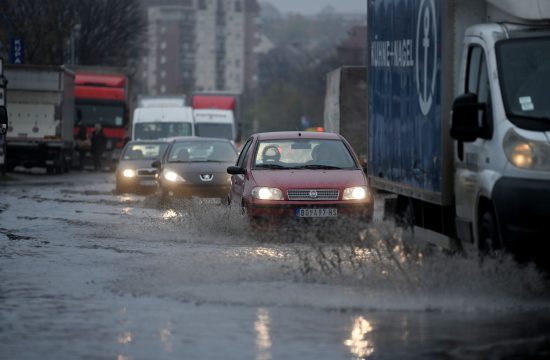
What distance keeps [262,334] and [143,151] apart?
26.4 meters

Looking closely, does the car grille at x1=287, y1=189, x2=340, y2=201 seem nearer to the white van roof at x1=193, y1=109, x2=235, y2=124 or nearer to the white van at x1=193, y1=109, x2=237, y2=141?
the white van at x1=193, y1=109, x2=237, y2=141

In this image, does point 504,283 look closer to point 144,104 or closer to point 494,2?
point 494,2

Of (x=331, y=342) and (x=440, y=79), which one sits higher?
(x=440, y=79)

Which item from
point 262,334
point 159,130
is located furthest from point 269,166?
point 159,130

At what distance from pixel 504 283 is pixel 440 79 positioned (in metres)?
2.16

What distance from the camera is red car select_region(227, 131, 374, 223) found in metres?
17.8

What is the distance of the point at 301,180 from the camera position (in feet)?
59.3

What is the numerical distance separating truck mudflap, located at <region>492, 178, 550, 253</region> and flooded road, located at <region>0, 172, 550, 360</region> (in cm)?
44

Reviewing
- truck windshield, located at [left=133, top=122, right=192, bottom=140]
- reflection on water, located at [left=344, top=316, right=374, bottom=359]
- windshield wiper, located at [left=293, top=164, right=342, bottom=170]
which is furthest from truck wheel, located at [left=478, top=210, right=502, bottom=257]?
truck windshield, located at [left=133, top=122, right=192, bottom=140]

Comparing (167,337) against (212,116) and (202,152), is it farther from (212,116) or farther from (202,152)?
(212,116)

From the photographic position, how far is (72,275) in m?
13.7

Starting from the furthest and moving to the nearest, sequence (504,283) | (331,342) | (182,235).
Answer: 1. (182,235)
2. (504,283)
3. (331,342)

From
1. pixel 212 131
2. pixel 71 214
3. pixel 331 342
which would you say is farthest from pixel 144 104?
pixel 331 342

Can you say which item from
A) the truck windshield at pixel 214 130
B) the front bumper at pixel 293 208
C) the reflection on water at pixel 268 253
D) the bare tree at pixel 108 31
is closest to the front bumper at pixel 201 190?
the front bumper at pixel 293 208
